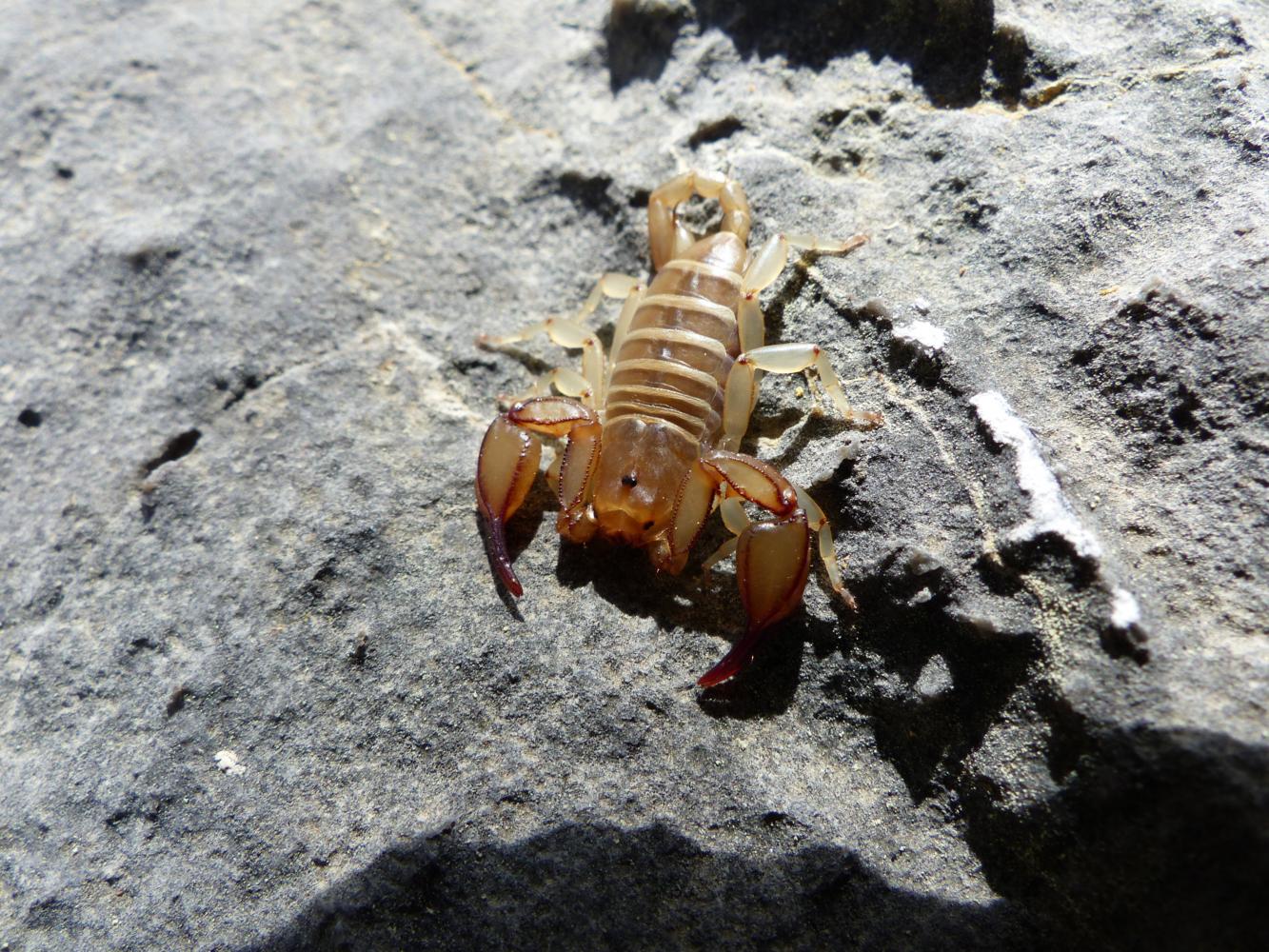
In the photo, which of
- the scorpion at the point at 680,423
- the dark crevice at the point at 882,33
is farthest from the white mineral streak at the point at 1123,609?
the dark crevice at the point at 882,33

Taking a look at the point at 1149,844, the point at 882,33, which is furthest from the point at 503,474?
the point at 882,33

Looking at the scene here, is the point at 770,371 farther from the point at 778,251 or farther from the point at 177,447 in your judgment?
the point at 177,447

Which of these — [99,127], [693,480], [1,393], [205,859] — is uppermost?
[99,127]

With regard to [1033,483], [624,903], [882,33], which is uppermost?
[882,33]

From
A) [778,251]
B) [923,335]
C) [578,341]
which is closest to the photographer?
[923,335]

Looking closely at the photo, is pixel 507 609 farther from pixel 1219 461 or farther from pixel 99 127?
pixel 99 127

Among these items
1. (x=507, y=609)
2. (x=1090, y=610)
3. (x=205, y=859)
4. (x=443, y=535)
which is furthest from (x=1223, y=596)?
(x=205, y=859)
